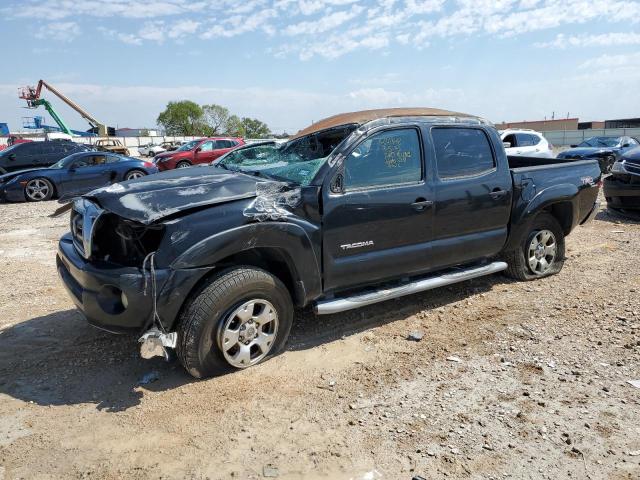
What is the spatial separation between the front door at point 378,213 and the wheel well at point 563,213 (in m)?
2.16

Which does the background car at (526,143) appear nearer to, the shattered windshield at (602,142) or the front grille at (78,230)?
the shattered windshield at (602,142)

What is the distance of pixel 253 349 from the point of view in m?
3.63

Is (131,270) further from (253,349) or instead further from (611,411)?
(611,411)

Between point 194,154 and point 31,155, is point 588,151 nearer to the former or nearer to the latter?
point 194,154

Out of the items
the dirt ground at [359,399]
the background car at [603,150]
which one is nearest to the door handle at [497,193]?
the dirt ground at [359,399]

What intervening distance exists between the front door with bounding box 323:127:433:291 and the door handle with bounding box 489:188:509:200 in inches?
32.7

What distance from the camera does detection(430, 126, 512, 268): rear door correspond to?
4395mm

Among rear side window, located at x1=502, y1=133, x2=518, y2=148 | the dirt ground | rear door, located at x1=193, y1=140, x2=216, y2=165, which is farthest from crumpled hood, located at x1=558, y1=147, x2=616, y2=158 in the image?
the dirt ground

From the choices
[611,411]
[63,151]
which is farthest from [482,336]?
[63,151]

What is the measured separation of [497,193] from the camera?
473 cm

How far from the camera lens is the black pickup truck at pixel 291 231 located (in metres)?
3.25

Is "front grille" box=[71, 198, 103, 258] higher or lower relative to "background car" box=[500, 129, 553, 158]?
lower

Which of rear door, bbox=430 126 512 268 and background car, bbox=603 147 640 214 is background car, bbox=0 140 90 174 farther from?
background car, bbox=603 147 640 214

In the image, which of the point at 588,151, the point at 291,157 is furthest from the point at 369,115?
the point at 588,151
